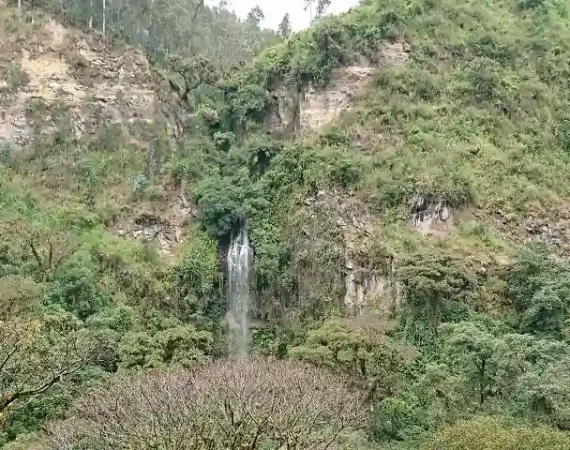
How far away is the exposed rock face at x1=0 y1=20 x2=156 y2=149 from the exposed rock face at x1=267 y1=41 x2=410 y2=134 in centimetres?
733

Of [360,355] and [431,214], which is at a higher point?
[431,214]

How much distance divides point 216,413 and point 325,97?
2268 centimetres

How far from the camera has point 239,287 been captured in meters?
29.9

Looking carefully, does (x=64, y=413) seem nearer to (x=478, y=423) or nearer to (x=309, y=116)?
(x=478, y=423)

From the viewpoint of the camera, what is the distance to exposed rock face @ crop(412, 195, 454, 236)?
28.7 m

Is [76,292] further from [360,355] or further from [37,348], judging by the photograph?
[360,355]

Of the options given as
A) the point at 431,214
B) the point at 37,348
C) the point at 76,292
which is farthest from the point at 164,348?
the point at 431,214

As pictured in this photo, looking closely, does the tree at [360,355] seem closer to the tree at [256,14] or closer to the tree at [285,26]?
the tree at [285,26]

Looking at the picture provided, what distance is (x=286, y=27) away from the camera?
1810 inches

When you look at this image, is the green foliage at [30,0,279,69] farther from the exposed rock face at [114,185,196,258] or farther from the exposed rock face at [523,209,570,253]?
the exposed rock face at [523,209,570,253]

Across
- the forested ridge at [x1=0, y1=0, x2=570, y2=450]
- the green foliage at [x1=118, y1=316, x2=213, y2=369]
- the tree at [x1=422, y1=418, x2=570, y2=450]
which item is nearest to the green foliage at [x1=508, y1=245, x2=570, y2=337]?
the forested ridge at [x1=0, y1=0, x2=570, y2=450]

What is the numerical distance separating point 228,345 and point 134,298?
4577 mm

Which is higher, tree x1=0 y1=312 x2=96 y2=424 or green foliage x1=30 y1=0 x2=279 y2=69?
green foliage x1=30 y1=0 x2=279 y2=69

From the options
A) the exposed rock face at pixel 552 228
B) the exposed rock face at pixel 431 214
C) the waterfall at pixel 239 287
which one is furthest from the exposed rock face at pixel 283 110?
the exposed rock face at pixel 552 228
